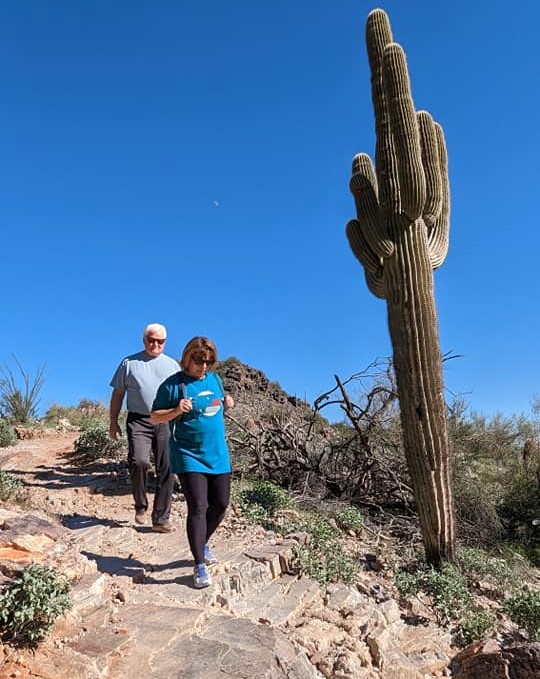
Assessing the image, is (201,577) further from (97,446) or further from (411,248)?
(97,446)

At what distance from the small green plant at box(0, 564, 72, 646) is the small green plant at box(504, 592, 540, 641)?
332 centimetres

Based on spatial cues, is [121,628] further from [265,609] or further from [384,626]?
[384,626]

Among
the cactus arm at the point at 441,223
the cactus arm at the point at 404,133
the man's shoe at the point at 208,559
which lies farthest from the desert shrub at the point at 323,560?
the cactus arm at the point at 404,133

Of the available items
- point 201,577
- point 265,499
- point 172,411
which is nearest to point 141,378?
point 172,411

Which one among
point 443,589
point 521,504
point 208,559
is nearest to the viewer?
point 208,559

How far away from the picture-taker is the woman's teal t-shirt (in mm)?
3572

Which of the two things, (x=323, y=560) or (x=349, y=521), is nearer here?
(x=323, y=560)

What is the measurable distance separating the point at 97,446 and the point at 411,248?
5.45m

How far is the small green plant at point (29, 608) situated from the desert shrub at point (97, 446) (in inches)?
213

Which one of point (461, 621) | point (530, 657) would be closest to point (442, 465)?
point (461, 621)

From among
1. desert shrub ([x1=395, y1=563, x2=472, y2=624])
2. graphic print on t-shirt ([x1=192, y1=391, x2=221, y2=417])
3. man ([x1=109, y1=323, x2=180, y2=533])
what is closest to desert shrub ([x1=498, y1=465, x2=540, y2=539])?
desert shrub ([x1=395, y1=563, x2=472, y2=624])

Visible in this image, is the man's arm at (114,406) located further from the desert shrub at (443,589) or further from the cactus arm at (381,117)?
the cactus arm at (381,117)

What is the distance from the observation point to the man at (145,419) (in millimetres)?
4812

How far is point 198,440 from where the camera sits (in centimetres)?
359
